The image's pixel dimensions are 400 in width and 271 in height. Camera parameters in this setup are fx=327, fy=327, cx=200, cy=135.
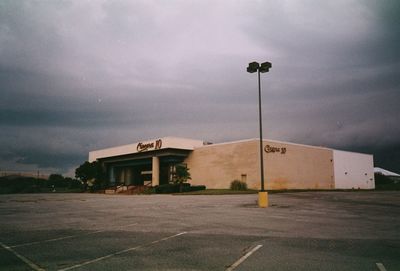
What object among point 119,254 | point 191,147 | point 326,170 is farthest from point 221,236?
point 326,170

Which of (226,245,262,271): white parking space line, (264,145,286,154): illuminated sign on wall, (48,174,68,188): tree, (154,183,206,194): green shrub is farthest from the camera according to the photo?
(48,174,68,188): tree

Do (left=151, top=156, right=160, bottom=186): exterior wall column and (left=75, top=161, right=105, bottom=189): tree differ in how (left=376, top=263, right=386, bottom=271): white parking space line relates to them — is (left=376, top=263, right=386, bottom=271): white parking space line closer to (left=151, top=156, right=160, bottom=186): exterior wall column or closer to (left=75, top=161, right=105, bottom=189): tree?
(left=151, top=156, right=160, bottom=186): exterior wall column

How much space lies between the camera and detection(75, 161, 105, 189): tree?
6962 cm

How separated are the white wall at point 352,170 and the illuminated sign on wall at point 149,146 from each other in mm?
32866

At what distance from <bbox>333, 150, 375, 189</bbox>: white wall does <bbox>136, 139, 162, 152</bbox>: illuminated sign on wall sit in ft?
108

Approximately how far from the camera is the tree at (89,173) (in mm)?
69625

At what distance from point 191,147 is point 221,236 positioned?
49723mm

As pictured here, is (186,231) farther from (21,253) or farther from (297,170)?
(297,170)

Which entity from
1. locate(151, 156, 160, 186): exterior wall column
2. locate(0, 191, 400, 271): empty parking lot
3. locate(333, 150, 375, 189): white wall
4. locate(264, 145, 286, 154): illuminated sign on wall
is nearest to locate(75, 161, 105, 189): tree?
locate(151, 156, 160, 186): exterior wall column

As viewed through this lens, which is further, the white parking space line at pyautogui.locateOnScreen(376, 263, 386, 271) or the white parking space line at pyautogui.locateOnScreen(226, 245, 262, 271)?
Answer: the white parking space line at pyautogui.locateOnScreen(226, 245, 262, 271)

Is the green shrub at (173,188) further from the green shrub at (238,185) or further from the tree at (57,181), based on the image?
the tree at (57,181)

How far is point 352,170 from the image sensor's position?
2603 inches

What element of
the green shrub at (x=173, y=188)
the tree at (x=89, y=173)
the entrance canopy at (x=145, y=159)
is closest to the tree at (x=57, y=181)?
the entrance canopy at (x=145, y=159)

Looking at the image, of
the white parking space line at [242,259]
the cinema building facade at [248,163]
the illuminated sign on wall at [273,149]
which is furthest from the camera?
the cinema building facade at [248,163]
